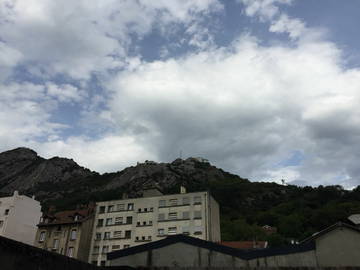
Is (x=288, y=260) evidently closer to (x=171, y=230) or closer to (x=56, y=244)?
(x=171, y=230)

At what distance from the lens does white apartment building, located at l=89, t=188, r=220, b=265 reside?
5012 cm

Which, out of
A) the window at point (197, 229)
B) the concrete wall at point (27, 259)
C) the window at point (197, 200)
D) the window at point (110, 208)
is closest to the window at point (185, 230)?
the window at point (197, 229)

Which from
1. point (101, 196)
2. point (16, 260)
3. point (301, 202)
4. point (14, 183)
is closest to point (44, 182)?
point (14, 183)

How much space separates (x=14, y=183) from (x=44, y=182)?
17129 mm

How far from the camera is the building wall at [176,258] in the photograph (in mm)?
20266

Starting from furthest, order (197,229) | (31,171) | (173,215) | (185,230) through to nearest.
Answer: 1. (31,171)
2. (173,215)
3. (185,230)
4. (197,229)

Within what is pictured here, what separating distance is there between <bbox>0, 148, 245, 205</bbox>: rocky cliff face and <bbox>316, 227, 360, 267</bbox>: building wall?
86.6 metres

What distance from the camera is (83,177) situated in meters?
170

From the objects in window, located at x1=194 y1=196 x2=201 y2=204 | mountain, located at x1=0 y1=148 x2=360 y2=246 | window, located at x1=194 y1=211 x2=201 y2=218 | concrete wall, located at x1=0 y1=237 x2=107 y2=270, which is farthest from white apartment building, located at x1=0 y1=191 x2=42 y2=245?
concrete wall, located at x1=0 y1=237 x2=107 y2=270

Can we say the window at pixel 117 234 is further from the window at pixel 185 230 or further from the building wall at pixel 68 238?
the window at pixel 185 230

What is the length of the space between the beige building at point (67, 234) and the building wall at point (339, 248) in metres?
38.7

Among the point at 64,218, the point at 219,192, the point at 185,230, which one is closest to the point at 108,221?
the point at 64,218

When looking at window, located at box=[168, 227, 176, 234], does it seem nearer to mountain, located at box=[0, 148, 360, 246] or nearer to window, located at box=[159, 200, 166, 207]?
window, located at box=[159, 200, 166, 207]

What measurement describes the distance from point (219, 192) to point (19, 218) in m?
83.2
